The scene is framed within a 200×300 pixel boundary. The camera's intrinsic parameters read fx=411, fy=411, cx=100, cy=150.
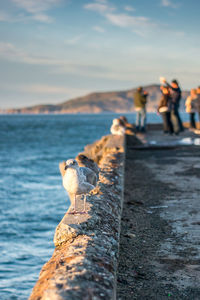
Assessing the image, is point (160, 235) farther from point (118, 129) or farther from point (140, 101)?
point (140, 101)

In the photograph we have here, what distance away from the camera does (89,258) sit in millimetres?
3447

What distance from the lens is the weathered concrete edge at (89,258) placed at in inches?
114

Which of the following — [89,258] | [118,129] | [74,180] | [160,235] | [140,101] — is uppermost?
[140,101]

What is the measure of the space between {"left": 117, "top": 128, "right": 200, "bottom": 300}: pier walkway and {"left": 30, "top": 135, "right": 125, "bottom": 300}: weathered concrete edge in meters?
0.36

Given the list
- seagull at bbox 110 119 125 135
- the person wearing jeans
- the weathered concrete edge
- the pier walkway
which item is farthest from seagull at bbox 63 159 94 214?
the person wearing jeans

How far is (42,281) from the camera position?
3.21 m

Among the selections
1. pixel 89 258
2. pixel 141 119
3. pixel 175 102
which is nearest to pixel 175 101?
pixel 175 102

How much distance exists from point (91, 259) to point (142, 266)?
124cm

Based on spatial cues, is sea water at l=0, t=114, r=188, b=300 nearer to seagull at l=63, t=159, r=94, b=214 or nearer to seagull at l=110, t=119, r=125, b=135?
seagull at l=110, t=119, r=125, b=135

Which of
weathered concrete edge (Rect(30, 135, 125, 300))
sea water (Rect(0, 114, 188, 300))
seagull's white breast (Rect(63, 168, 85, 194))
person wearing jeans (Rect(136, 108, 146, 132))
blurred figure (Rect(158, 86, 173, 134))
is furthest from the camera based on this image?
person wearing jeans (Rect(136, 108, 146, 132))

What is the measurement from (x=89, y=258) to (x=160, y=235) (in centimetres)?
224

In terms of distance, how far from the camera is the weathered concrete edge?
289cm

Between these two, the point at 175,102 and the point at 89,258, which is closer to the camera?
the point at 89,258

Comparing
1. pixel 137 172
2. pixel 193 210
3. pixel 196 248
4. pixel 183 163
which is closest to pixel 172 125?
pixel 183 163
